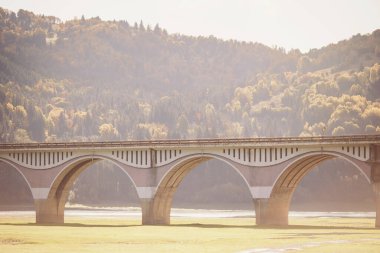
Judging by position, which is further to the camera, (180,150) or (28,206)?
(28,206)

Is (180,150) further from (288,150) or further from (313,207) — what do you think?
(313,207)

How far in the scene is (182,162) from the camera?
3974 inches

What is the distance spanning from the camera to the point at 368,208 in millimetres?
167750

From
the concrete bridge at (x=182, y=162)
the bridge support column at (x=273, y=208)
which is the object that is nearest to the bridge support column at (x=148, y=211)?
the concrete bridge at (x=182, y=162)

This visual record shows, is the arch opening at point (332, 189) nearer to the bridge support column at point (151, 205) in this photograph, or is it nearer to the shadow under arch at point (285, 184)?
the bridge support column at point (151, 205)

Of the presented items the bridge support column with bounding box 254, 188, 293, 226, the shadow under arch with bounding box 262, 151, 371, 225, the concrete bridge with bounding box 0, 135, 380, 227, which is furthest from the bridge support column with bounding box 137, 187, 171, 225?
the shadow under arch with bounding box 262, 151, 371, 225

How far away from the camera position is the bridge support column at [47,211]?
10975cm

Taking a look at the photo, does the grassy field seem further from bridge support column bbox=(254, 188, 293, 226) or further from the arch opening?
the arch opening

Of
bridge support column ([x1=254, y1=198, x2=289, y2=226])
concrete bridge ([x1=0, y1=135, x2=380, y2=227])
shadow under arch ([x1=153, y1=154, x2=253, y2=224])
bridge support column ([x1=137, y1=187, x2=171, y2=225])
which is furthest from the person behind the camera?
bridge support column ([x1=137, y1=187, x2=171, y2=225])

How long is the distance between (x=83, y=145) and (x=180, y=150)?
12417mm

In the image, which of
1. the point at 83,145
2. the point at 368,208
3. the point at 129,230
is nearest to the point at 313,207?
the point at 368,208

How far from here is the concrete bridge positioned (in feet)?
302

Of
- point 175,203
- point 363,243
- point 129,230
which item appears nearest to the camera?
point 363,243

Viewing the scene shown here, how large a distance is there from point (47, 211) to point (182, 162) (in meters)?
18.7
